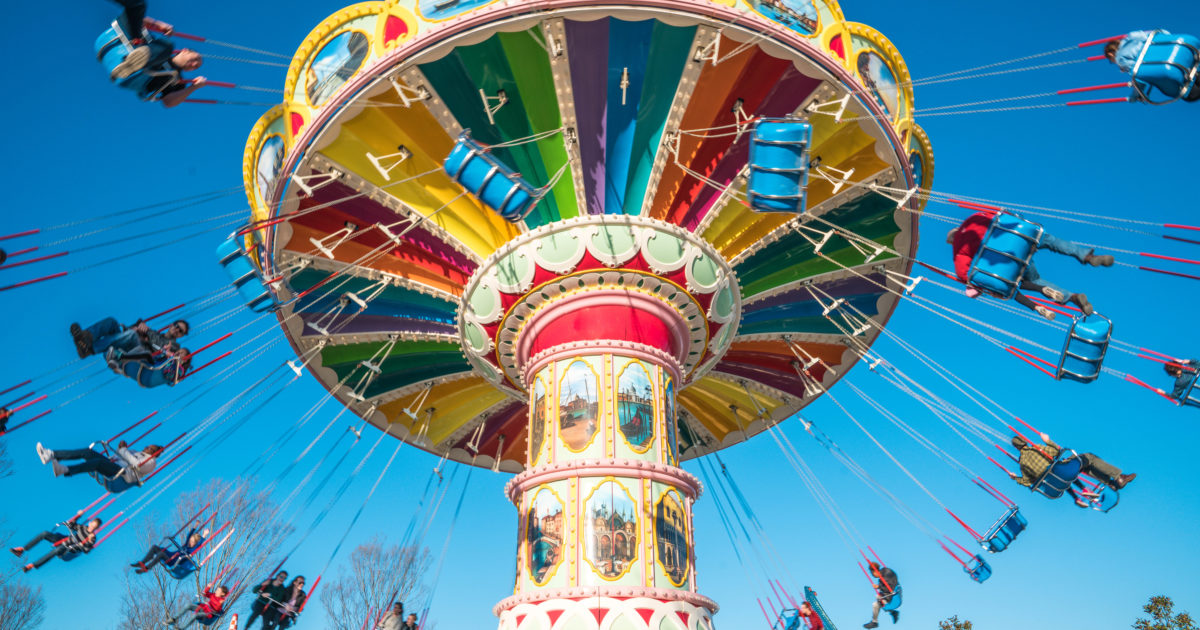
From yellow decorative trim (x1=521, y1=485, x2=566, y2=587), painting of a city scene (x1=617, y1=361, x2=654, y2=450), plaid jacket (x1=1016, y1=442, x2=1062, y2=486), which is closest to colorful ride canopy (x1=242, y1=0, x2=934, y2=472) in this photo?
painting of a city scene (x1=617, y1=361, x2=654, y2=450)

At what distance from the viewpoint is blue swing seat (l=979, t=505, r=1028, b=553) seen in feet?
37.5

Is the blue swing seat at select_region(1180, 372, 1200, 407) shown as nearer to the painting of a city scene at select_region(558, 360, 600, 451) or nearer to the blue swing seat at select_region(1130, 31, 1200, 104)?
the blue swing seat at select_region(1130, 31, 1200, 104)

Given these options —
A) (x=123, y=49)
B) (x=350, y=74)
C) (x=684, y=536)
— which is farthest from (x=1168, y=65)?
(x=123, y=49)

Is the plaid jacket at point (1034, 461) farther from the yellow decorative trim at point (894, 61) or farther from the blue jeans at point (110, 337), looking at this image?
the blue jeans at point (110, 337)

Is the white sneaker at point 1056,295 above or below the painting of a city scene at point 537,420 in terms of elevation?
above

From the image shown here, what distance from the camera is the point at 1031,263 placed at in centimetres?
949

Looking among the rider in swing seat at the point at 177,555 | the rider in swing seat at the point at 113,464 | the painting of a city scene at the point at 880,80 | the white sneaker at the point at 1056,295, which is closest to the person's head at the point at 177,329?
the rider in swing seat at the point at 113,464

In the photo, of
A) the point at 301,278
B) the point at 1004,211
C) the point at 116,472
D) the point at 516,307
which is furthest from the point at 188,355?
the point at 1004,211

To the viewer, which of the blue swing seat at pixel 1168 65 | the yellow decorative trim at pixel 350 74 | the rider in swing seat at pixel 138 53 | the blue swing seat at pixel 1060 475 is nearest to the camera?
the blue swing seat at pixel 1168 65

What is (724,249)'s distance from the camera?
37.9 feet

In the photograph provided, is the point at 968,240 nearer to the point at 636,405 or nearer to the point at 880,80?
the point at 880,80

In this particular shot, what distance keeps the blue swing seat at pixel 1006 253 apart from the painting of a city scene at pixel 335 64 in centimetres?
849

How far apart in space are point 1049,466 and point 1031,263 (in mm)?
3098

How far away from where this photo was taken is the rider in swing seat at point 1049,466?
1026 centimetres
